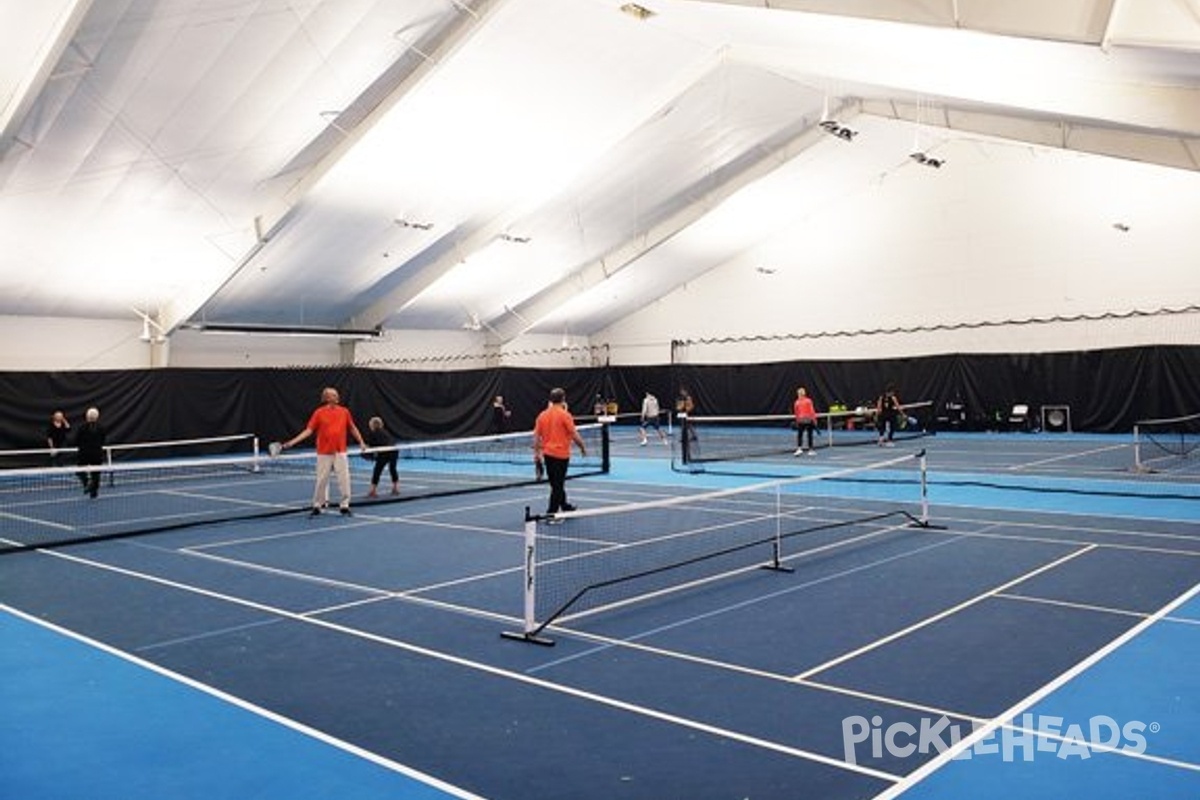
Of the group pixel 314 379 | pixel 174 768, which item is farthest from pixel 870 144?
pixel 174 768

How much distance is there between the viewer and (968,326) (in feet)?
107

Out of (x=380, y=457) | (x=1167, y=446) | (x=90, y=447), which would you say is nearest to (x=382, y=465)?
(x=380, y=457)

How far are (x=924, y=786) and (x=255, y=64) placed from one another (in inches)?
650

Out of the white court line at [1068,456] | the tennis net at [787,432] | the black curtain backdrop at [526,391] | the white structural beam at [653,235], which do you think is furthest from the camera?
the white structural beam at [653,235]

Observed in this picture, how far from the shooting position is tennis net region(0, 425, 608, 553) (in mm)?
13953

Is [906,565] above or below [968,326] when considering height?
below

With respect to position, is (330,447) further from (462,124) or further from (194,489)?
(462,124)

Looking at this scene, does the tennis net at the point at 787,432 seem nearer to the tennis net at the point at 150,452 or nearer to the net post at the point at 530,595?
the tennis net at the point at 150,452

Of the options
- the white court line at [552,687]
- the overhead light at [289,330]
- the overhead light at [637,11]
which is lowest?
the white court line at [552,687]

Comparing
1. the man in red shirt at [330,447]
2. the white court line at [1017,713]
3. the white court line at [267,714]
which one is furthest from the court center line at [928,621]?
the man in red shirt at [330,447]

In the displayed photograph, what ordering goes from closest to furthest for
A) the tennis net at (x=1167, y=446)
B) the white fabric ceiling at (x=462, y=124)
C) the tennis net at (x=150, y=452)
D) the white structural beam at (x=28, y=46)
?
the white structural beam at (x=28, y=46) → the white fabric ceiling at (x=462, y=124) → the tennis net at (x=1167, y=446) → the tennis net at (x=150, y=452)

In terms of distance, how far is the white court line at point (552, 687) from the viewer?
5.10 metres

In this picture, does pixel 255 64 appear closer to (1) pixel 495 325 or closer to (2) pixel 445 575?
(2) pixel 445 575

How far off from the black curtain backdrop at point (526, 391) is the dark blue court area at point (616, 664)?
14552 millimetres
